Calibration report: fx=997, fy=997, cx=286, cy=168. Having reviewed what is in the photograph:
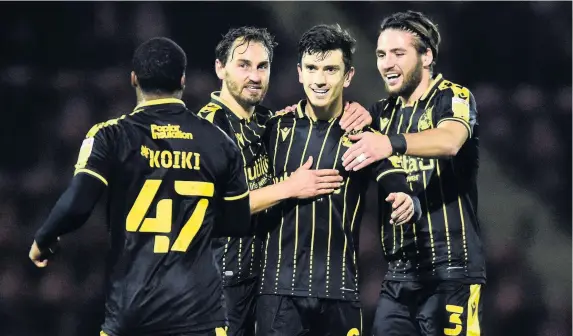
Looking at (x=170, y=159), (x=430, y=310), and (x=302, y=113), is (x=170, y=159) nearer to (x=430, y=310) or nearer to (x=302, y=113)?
(x=302, y=113)

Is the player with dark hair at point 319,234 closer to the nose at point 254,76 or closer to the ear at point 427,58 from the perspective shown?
the nose at point 254,76

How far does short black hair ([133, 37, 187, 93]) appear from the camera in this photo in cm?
358

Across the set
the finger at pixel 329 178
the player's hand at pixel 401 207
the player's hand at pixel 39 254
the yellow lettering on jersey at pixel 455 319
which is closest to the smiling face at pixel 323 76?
the finger at pixel 329 178

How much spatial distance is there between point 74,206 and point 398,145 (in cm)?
142

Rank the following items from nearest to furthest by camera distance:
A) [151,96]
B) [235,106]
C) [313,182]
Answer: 1. [151,96]
2. [313,182]
3. [235,106]

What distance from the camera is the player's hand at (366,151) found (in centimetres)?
407

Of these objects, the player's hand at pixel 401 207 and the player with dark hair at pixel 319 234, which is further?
the player with dark hair at pixel 319 234

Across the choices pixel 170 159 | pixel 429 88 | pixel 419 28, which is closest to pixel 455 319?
pixel 429 88

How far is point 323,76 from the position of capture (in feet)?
14.2

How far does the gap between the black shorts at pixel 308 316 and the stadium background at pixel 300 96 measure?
2.85 metres

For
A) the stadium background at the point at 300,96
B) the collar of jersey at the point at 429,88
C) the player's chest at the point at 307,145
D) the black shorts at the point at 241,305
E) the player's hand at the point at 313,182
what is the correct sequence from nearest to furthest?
the player's hand at the point at 313,182, the player's chest at the point at 307,145, the black shorts at the point at 241,305, the collar of jersey at the point at 429,88, the stadium background at the point at 300,96

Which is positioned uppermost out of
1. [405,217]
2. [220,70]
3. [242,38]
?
[242,38]

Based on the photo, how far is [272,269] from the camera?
13.9 feet

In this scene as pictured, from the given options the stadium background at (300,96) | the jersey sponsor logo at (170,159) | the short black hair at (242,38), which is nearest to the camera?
the jersey sponsor logo at (170,159)
